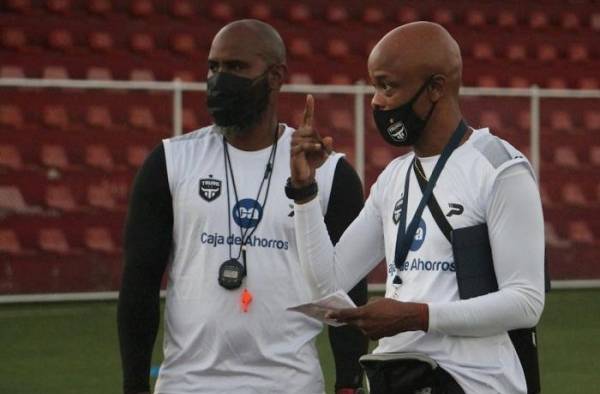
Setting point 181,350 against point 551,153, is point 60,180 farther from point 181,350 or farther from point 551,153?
point 181,350

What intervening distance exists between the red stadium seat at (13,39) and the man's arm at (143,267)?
997 cm

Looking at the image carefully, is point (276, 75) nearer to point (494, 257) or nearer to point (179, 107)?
point (494, 257)

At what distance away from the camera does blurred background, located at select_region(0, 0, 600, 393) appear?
11484 mm

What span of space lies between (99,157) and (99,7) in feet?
9.36

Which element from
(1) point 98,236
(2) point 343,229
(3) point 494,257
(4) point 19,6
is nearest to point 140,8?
(4) point 19,6

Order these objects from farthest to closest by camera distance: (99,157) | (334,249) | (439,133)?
1. (99,157)
2. (334,249)
3. (439,133)

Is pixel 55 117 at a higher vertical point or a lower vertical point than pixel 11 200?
higher

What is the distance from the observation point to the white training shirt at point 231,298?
401cm

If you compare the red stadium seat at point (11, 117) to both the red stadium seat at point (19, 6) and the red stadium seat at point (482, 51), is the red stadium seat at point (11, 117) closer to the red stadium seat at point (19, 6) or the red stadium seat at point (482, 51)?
the red stadium seat at point (19, 6)

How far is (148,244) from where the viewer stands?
13.2ft

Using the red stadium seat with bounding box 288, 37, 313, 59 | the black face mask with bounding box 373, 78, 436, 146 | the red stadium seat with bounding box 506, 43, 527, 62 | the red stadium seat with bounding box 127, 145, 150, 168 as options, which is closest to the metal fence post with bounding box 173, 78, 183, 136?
the red stadium seat with bounding box 127, 145, 150, 168

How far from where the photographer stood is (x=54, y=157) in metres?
11.8

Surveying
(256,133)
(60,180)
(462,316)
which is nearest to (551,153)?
(60,180)

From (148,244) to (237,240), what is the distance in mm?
239
